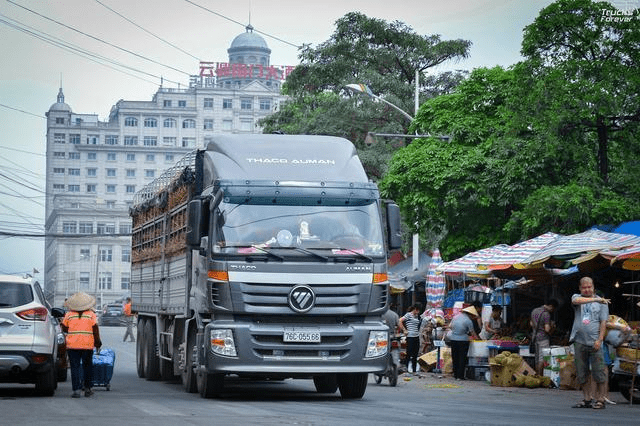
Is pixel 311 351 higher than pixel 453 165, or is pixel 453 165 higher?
pixel 453 165

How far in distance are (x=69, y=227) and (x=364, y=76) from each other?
11330 centimetres

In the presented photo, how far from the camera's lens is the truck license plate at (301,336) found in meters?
17.5

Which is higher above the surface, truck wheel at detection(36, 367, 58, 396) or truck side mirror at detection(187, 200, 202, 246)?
truck side mirror at detection(187, 200, 202, 246)

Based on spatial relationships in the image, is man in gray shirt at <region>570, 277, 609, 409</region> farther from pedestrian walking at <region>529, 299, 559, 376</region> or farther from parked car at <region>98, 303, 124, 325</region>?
A: parked car at <region>98, 303, 124, 325</region>

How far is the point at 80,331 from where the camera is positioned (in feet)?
62.2

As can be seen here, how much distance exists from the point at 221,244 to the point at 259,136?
2.21m

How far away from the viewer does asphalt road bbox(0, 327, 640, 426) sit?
14789 millimetres

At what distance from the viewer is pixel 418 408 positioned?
17984 mm

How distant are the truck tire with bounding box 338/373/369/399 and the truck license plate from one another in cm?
188

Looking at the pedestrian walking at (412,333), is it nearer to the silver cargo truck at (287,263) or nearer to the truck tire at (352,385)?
the truck tire at (352,385)

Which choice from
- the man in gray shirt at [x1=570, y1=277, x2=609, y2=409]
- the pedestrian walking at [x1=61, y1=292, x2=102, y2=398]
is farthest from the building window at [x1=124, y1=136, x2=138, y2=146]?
the man in gray shirt at [x1=570, y1=277, x2=609, y2=409]

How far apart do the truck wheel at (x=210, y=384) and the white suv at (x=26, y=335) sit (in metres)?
2.29

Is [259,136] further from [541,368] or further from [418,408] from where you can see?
[541,368]

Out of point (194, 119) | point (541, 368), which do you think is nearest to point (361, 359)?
point (541, 368)
